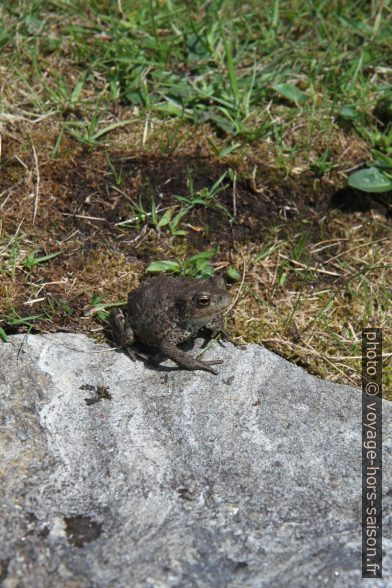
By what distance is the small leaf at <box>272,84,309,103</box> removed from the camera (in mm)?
5574

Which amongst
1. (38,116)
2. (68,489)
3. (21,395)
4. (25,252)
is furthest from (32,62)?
(68,489)

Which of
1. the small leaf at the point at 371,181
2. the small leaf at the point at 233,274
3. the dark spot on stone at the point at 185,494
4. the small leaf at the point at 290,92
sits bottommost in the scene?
the small leaf at the point at 233,274

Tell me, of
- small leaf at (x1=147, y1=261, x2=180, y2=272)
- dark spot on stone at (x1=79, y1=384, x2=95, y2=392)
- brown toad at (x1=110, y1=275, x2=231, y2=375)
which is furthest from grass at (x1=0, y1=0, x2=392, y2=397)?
dark spot on stone at (x1=79, y1=384, x2=95, y2=392)

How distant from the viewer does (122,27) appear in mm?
5855

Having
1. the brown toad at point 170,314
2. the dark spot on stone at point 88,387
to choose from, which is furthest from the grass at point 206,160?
the dark spot on stone at point 88,387

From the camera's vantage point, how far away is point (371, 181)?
202 inches

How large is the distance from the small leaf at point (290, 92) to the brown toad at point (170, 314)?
203 centimetres

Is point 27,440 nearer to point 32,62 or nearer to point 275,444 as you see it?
point 275,444

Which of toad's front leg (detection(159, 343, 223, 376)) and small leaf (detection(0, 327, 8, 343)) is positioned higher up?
small leaf (detection(0, 327, 8, 343))

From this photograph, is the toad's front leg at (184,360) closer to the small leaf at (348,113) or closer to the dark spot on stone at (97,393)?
the dark spot on stone at (97,393)

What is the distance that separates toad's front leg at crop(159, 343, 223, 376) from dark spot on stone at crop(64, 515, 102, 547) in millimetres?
1283

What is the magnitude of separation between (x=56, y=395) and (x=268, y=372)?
127 cm

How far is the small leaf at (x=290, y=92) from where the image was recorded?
5.57 m

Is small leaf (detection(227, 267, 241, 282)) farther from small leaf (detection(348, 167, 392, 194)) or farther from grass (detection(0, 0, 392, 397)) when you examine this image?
small leaf (detection(348, 167, 392, 194))
